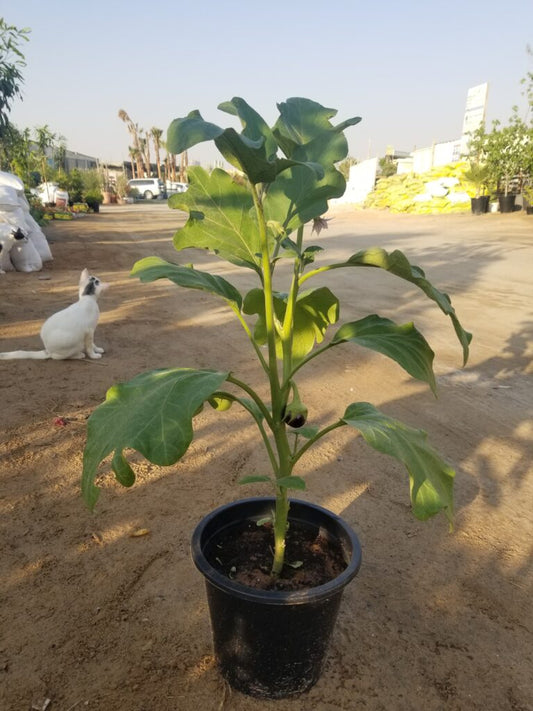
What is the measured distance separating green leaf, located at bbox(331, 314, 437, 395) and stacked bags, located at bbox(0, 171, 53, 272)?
295 inches

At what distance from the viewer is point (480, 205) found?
17.5 m

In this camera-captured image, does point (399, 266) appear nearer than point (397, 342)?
Yes

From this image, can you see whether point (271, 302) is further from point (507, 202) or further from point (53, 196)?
point (53, 196)

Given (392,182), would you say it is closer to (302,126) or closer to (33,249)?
(33,249)

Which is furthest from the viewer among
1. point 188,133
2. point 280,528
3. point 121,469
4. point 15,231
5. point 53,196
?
point 53,196

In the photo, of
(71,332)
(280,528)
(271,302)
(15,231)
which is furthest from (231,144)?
(15,231)

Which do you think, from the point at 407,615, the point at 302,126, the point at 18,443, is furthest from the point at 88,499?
the point at 18,443

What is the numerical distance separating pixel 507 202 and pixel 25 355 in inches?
686

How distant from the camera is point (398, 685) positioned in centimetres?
155

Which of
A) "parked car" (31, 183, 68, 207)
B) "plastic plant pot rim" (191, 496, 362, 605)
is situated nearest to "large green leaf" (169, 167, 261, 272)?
"plastic plant pot rim" (191, 496, 362, 605)

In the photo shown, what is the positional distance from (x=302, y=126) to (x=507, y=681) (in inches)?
72.0

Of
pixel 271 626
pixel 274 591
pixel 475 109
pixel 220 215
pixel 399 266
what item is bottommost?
pixel 271 626

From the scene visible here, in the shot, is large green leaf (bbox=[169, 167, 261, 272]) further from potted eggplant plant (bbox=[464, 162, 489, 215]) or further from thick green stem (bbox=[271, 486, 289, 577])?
potted eggplant plant (bbox=[464, 162, 489, 215])

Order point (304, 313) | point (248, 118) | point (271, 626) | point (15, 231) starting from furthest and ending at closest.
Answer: point (15, 231), point (304, 313), point (271, 626), point (248, 118)
